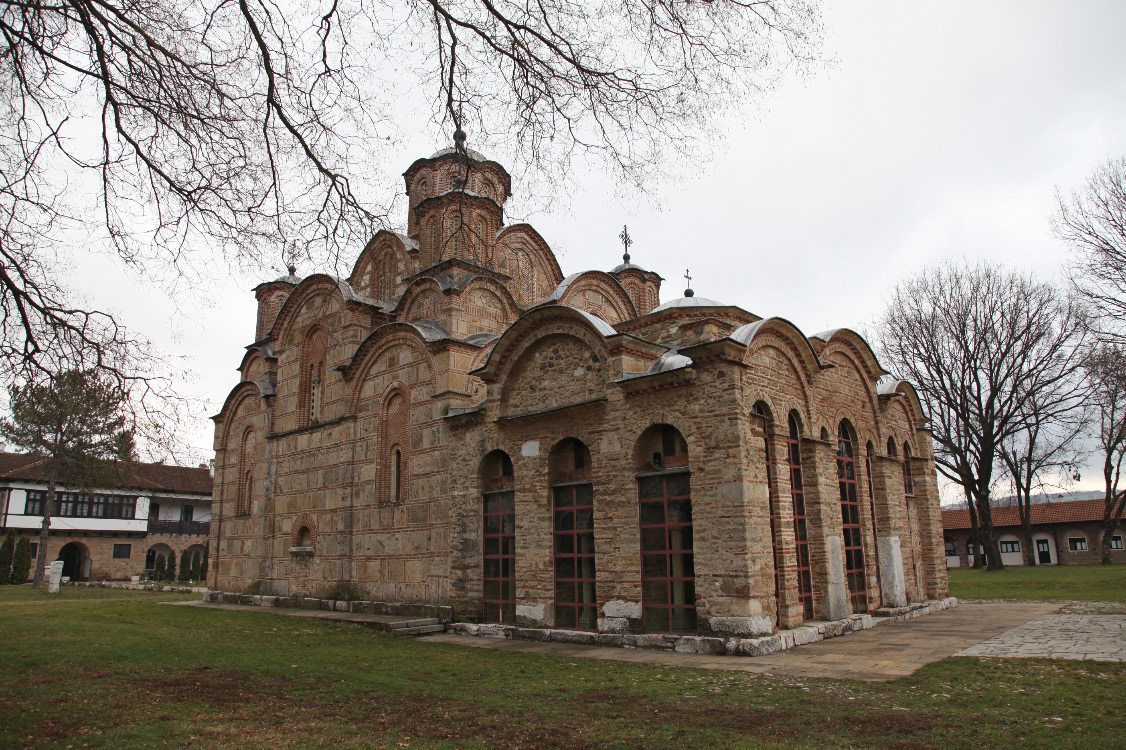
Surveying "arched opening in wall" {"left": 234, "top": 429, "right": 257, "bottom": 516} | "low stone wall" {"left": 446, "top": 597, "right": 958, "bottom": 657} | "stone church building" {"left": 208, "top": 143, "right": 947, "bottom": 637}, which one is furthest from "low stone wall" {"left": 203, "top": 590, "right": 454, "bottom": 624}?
"arched opening in wall" {"left": 234, "top": 429, "right": 257, "bottom": 516}

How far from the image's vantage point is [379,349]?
15.9 m

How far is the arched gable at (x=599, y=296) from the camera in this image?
16.5 metres

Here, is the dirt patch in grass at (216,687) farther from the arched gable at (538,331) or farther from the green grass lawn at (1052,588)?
the green grass lawn at (1052,588)

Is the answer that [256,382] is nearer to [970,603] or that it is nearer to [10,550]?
[970,603]

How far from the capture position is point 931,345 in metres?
27.0

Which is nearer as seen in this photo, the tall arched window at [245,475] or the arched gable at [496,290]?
the arched gable at [496,290]

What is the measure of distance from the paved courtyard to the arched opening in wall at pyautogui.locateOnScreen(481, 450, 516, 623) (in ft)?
23.2

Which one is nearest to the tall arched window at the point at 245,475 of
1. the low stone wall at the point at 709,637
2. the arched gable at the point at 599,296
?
the low stone wall at the point at 709,637

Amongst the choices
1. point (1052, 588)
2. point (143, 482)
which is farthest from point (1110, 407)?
point (143, 482)

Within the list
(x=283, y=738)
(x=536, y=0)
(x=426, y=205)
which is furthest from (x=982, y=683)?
(x=426, y=205)

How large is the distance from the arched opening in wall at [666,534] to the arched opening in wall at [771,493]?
46.6 inches

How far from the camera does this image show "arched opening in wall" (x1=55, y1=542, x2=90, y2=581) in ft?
116

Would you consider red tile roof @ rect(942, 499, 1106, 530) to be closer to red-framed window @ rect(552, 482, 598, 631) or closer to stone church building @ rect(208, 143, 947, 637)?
stone church building @ rect(208, 143, 947, 637)

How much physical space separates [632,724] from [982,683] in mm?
3897
